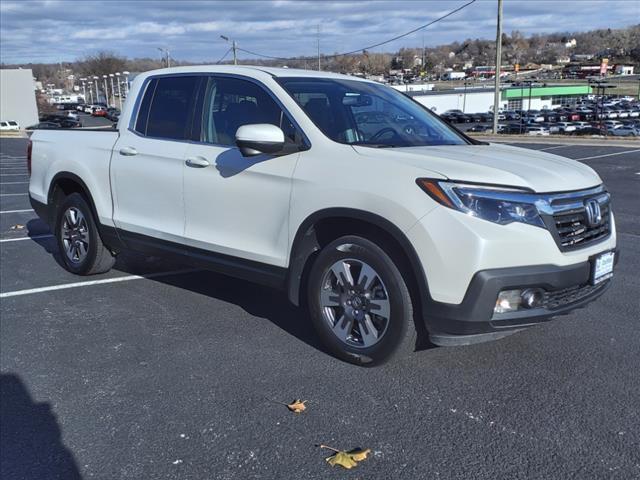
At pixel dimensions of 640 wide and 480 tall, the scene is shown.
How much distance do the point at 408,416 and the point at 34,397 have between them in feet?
7.24

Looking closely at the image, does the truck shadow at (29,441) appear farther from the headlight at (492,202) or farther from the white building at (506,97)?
the white building at (506,97)

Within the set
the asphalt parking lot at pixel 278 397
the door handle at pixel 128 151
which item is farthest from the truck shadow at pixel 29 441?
the door handle at pixel 128 151

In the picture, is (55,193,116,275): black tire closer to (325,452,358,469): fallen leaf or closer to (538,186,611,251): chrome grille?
(325,452,358,469): fallen leaf

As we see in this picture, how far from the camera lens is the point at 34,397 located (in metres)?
3.76

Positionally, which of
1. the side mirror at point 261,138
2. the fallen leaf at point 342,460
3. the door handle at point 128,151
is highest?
the side mirror at point 261,138

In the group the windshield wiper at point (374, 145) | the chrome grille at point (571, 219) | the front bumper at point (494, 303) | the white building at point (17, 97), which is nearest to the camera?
the front bumper at point (494, 303)

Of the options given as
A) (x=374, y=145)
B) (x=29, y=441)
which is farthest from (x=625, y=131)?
(x=29, y=441)

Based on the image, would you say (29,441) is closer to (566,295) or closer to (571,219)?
(566,295)

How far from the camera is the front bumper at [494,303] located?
3.39 metres

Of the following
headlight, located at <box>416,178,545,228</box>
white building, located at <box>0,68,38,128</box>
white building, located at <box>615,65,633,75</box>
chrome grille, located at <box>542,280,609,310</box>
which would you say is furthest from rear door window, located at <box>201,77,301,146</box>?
white building, located at <box>615,65,633,75</box>

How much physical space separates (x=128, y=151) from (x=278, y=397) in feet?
8.98

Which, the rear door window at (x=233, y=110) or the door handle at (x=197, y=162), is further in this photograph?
the door handle at (x=197, y=162)

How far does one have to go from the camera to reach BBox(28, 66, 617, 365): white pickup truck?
11.3 ft

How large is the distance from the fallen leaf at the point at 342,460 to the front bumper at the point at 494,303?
3.11 ft
